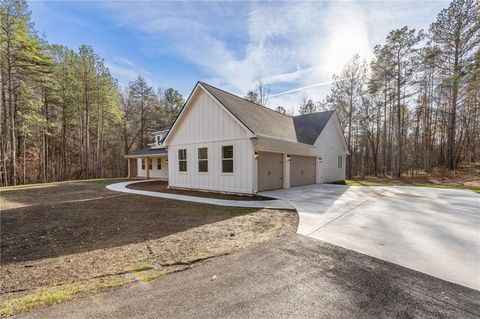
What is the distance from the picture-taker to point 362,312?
2170 millimetres

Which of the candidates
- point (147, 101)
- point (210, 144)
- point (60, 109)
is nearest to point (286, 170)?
point (210, 144)

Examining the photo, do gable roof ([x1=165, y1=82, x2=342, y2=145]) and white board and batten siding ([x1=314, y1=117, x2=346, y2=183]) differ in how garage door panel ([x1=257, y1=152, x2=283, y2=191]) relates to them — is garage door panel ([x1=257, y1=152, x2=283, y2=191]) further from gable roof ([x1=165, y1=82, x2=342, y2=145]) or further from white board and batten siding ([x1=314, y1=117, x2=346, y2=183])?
white board and batten siding ([x1=314, y1=117, x2=346, y2=183])

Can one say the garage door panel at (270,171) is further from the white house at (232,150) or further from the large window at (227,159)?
the large window at (227,159)

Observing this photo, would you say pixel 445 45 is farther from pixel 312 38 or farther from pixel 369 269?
pixel 369 269

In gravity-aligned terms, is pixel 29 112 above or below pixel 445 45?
below

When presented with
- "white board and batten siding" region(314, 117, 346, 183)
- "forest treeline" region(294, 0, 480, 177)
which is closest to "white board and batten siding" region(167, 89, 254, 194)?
"white board and batten siding" region(314, 117, 346, 183)

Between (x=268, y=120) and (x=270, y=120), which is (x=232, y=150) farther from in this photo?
(x=270, y=120)

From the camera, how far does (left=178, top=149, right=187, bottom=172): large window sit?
12.9 m

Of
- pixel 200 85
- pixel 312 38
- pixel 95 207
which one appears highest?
pixel 312 38

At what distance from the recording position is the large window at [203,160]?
38.0 feet

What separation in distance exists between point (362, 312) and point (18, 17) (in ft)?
81.3

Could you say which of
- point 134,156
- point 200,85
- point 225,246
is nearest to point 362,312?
point 225,246

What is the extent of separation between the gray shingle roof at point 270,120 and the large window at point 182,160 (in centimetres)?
410

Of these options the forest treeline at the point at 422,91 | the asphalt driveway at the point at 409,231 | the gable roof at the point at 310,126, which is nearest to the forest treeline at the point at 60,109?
the gable roof at the point at 310,126
